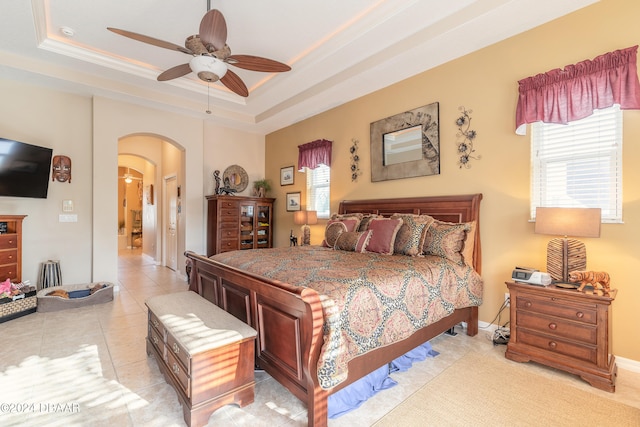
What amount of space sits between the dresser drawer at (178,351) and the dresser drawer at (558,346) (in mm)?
2605

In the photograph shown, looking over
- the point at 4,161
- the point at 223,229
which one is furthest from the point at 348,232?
the point at 4,161

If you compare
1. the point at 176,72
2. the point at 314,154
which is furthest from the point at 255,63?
the point at 314,154

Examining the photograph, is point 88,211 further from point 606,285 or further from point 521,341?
point 606,285

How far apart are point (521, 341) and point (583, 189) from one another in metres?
1.46

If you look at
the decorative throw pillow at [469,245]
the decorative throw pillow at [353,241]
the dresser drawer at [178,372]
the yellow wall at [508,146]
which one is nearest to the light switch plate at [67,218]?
the dresser drawer at [178,372]

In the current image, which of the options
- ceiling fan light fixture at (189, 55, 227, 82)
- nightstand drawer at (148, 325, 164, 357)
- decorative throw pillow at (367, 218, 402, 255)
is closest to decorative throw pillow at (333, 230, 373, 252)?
decorative throw pillow at (367, 218, 402, 255)

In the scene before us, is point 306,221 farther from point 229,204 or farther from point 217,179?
point 217,179

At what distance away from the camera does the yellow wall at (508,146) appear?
2.41 metres

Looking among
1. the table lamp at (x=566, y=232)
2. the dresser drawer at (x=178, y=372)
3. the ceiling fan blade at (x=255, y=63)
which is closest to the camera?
the dresser drawer at (x=178, y=372)

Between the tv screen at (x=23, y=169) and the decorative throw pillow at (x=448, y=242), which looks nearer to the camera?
the decorative throw pillow at (x=448, y=242)

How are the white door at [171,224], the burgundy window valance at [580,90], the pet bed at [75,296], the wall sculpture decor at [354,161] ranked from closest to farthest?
the burgundy window valance at [580,90]
the pet bed at [75,296]
the wall sculpture decor at [354,161]
the white door at [171,224]

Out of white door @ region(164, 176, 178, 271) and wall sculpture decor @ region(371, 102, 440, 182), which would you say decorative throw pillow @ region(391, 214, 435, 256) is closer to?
wall sculpture decor @ region(371, 102, 440, 182)

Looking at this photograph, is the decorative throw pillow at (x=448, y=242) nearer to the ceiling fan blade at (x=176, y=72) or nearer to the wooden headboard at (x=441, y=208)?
the wooden headboard at (x=441, y=208)

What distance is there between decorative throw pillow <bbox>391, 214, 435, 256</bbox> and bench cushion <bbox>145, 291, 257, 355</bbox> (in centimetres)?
187
